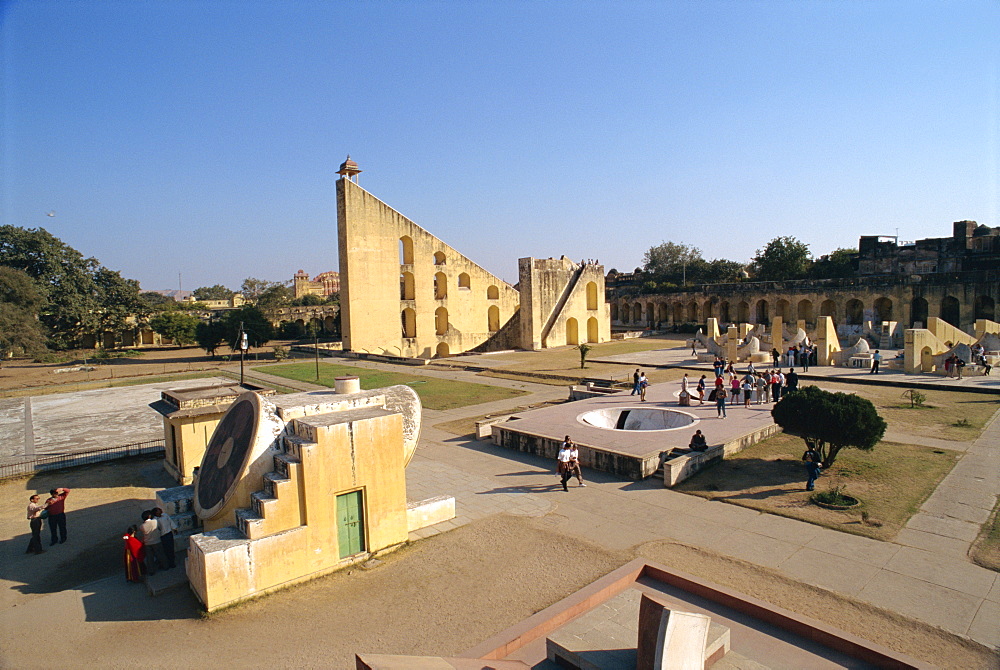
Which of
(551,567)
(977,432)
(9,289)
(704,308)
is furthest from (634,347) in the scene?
(9,289)

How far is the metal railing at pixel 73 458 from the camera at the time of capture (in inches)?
460

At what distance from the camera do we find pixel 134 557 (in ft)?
22.2

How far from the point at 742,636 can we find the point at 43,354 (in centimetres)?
4147

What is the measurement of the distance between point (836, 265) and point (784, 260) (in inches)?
158

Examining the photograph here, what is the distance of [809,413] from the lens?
966 cm

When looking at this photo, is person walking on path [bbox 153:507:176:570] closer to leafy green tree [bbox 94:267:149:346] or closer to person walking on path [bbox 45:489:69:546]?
person walking on path [bbox 45:489:69:546]

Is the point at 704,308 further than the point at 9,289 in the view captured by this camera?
Yes

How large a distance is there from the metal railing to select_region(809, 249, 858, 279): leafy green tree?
48225 mm

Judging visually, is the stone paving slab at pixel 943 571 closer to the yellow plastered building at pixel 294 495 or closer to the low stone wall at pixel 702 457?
the low stone wall at pixel 702 457

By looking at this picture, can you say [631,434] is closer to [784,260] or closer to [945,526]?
[945,526]

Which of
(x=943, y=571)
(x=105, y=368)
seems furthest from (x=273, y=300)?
(x=943, y=571)

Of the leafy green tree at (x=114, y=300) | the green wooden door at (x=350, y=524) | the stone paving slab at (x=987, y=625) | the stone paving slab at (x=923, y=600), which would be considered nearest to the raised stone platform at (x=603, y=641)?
the stone paving slab at (x=923, y=600)

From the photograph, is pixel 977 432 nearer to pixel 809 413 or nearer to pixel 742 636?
pixel 809 413

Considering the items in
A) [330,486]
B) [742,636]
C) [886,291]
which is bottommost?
[742,636]
